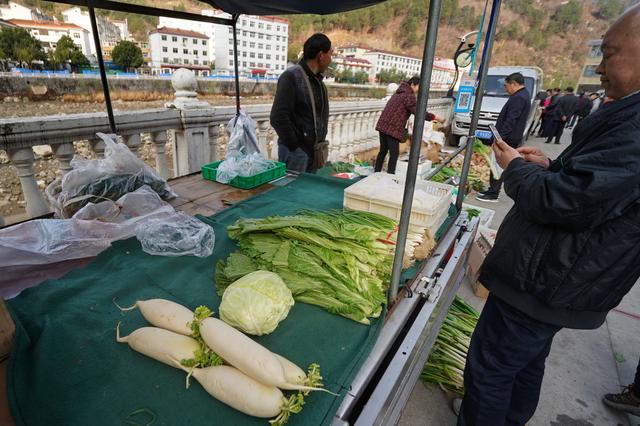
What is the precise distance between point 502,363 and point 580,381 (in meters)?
1.78

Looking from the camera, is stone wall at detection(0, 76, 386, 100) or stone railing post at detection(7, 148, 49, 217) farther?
stone wall at detection(0, 76, 386, 100)

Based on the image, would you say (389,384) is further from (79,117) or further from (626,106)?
(79,117)

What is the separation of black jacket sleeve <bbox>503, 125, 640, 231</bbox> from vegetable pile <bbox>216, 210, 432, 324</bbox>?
0.81 meters

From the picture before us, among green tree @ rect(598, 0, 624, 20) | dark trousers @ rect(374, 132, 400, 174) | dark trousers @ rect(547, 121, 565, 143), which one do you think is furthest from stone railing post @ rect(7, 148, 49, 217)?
green tree @ rect(598, 0, 624, 20)

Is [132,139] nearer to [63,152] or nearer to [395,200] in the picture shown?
[63,152]

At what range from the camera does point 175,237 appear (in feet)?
6.96

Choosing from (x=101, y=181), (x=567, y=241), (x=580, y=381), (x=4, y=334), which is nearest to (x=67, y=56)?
(x=101, y=181)

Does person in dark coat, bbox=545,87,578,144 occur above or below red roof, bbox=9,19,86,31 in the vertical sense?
below

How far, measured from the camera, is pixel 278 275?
1.67m

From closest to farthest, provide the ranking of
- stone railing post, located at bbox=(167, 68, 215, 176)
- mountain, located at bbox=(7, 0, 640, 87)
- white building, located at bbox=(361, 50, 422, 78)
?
stone railing post, located at bbox=(167, 68, 215, 176)
white building, located at bbox=(361, 50, 422, 78)
mountain, located at bbox=(7, 0, 640, 87)

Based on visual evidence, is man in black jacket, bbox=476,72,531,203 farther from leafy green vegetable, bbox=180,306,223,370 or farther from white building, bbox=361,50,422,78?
white building, bbox=361,50,422,78

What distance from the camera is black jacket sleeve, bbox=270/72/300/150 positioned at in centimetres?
366

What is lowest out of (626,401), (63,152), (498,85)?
(626,401)

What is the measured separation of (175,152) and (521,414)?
4.59 meters
